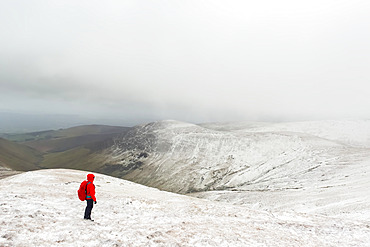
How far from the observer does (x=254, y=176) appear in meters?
105

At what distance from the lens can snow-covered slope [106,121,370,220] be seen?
48.2 m

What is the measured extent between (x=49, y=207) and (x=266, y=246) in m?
16.2

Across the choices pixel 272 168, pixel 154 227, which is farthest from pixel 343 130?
pixel 154 227

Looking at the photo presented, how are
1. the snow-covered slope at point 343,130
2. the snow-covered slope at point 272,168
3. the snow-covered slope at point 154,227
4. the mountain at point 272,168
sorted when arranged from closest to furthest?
the snow-covered slope at point 154,227 < the snow-covered slope at point 272,168 < the mountain at point 272,168 < the snow-covered slope at point 343,130

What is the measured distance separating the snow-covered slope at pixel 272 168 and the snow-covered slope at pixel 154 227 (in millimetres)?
16316

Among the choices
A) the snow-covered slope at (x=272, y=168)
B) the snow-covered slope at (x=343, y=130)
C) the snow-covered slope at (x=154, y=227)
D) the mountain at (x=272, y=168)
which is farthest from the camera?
the snow-covered slope at (x=343, y=130)

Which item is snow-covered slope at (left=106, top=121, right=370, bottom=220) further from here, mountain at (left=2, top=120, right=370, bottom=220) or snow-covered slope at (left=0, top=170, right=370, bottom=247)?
snow-covered slope at (left=0, top=170, right=370, bottom=247)

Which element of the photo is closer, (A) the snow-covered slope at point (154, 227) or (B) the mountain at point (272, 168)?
(A) the snow-covered slope at point (154, 227)

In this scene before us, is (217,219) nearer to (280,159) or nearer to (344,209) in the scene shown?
(344,209)

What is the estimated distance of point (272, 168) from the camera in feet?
348

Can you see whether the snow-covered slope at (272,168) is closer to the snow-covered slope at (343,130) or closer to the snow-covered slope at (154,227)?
the snow-covered slope at (343,130)

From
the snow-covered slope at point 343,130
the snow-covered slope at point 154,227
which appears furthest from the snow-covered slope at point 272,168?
the snow-covered slope at point 154,227

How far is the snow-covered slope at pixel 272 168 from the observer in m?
48.2

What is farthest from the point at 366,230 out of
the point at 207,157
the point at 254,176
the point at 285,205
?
the point at 207,157
